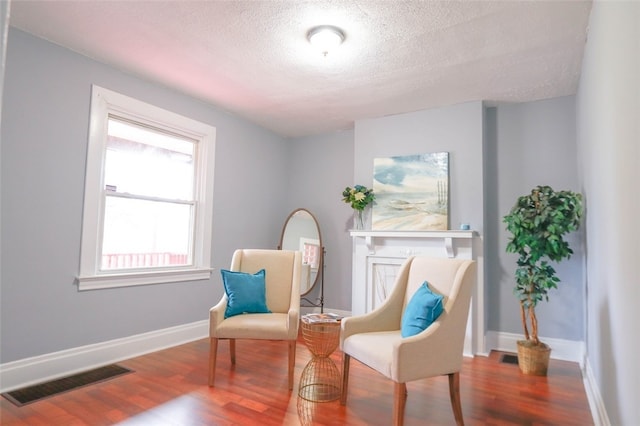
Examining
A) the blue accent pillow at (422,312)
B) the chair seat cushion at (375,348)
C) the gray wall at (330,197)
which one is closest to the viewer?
the chair seat cushion at (375,348)

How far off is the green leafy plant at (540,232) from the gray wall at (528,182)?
0.59 meters

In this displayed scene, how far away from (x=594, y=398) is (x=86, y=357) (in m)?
3.71

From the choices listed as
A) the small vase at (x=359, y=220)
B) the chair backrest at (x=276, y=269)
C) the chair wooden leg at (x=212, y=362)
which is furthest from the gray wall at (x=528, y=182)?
the chair wooden leg at (x=212, y=362)

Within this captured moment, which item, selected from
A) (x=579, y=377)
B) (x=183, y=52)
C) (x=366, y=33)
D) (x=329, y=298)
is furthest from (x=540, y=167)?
(x=183, y=52)

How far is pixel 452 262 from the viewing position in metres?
2.46

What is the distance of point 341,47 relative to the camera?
2.87 metres

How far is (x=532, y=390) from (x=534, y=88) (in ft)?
8.56

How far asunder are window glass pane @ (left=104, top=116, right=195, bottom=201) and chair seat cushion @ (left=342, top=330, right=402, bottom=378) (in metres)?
2.42

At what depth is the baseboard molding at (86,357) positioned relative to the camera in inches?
105

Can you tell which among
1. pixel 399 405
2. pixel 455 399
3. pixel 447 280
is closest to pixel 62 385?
pixel 399 405

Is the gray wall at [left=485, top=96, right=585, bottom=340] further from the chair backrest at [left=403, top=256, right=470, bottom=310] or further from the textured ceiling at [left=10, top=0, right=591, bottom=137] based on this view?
the chair backrest at [left=403, top=256, right=470, bottom=310]

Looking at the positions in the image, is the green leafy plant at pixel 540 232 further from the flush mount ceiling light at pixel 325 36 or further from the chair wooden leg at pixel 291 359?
the flush mount ceiling light at pixel 325 36

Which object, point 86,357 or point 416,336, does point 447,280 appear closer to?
point 416,336

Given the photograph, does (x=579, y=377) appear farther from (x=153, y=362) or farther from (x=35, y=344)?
(x=35, y=344)
